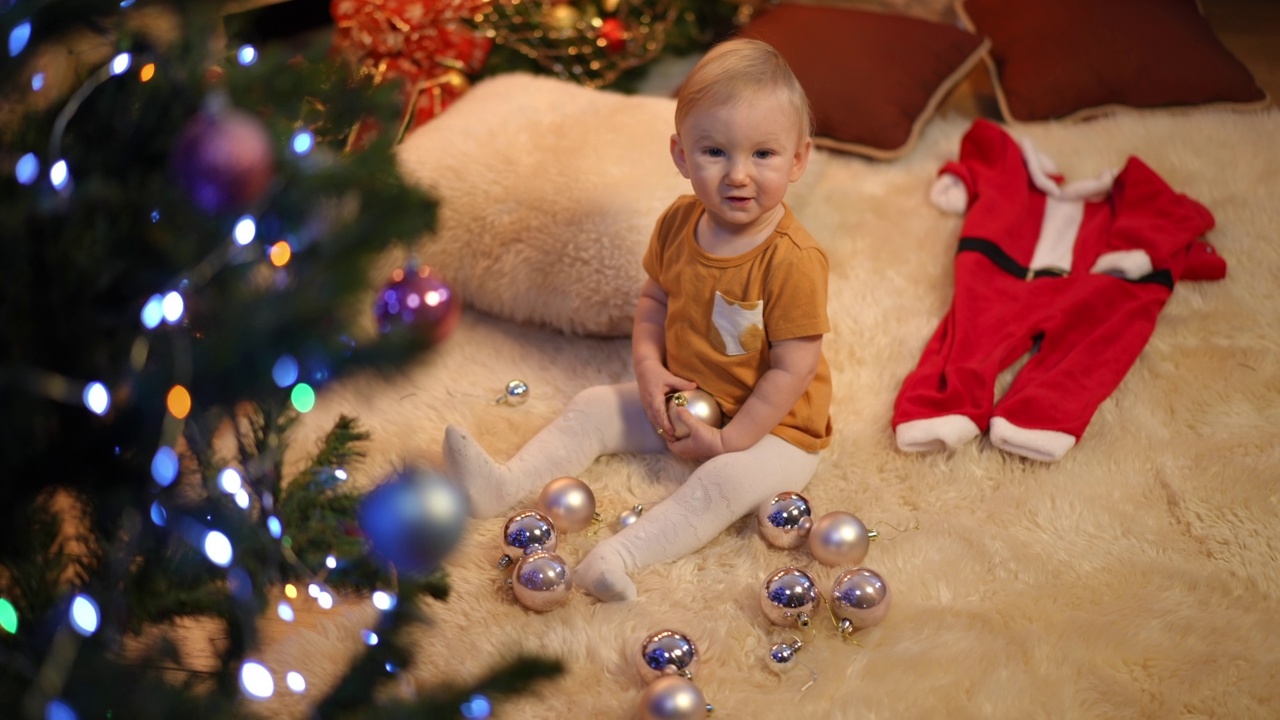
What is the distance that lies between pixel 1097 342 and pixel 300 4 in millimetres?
1939

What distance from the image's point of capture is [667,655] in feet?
3.34

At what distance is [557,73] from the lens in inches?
82.0

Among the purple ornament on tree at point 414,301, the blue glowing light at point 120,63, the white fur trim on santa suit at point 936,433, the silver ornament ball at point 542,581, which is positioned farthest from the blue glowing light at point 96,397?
the white fur trim on santa suit at point 936,433

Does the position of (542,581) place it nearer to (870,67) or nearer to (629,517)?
(629,517)

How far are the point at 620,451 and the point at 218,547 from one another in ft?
2.35

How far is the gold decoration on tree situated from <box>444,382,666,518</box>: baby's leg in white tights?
3.12 feet

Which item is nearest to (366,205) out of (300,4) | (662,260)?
(662,260)

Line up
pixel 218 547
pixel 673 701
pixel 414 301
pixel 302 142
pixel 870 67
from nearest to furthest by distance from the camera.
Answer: pixel 218 547 < pixel 302 142 < pixel 673 701 < pixel 414 301 < pixel 870 67

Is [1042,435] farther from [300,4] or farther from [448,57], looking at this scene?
[300,4]

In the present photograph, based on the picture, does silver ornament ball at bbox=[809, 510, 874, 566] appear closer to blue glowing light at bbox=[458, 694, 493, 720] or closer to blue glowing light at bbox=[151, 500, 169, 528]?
blue glowing light at bbox=[458, 694, 493, 720]

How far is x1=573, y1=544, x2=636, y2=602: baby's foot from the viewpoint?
113 centimetres

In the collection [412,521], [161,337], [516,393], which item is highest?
[161,337]

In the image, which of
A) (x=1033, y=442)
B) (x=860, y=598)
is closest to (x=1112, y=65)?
(x=1033, y=442)

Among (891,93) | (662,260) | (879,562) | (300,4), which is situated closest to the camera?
(879,562)
